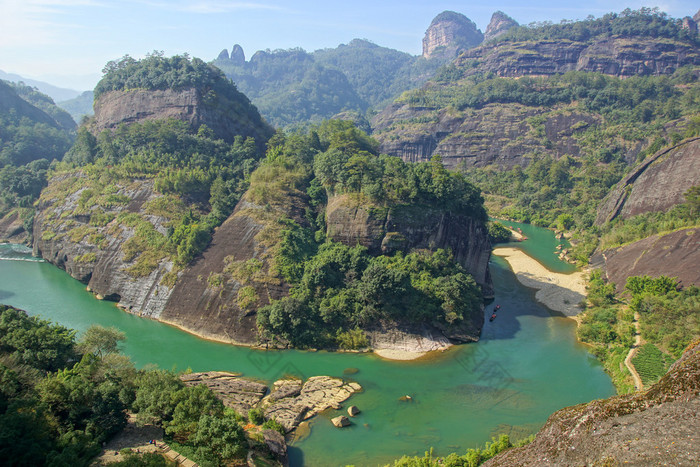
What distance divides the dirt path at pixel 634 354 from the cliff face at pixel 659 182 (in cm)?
2227

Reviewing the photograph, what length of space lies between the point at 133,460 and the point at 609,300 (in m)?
37.9

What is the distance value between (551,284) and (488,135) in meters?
57.1

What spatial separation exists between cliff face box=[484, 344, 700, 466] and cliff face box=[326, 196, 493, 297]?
2533cm

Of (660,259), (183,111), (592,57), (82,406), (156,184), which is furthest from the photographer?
(592,57)

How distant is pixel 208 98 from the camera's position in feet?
185

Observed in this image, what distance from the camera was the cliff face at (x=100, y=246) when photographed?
3897cm

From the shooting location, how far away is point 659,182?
2025 inches

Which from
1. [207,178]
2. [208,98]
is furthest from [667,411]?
[208,98]

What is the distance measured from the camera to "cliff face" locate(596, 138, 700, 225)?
4891 cm

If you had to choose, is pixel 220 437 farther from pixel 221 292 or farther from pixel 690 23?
pixel 690 23

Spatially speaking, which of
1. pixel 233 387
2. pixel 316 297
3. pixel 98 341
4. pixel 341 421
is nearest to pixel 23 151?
pixel 98 341

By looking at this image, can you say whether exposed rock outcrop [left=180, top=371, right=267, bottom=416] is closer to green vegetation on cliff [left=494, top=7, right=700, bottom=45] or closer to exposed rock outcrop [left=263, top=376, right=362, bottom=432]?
exposed rock outcrop [left=263, top=376, right=362, bottom=432]

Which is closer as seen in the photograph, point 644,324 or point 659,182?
point 644,324

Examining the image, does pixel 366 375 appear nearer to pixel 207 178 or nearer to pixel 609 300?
pixel 609 300
